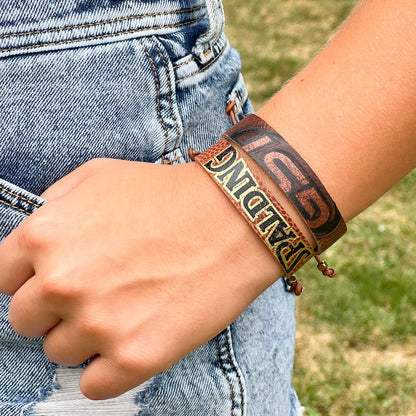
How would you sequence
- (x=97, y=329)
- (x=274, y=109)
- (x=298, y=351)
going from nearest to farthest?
(x=97, y=329) < (x=274, y=109) < (x=298, y=351)

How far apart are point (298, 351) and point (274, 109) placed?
95.5 inches

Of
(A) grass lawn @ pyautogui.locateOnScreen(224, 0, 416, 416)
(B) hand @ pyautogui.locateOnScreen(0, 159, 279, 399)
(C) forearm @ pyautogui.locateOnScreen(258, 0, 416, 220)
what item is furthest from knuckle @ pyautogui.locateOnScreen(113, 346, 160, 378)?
(A) grass lawn @ pyautogui.locateOnScreen(224, 0, 416, 416)

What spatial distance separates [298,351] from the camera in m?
3.14

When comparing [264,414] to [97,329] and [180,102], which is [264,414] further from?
[180,102]

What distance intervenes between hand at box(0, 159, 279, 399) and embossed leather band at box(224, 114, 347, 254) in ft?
0.32

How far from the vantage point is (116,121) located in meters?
1.03

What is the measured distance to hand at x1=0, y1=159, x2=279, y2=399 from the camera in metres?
0.87

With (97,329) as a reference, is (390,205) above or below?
below

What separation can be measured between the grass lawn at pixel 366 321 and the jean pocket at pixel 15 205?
232 centimetres

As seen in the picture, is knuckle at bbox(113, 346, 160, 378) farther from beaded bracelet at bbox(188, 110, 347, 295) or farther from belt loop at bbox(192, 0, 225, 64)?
belt loop at bbox(192, 0, 225, 64)

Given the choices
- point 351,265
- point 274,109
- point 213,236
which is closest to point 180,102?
point 274,109

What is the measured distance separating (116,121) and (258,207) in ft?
1.08

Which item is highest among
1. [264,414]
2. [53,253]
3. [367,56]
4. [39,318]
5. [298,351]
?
[367,56]

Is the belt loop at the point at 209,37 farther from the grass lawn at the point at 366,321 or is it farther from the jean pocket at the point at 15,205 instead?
the grass lawn at the point at 366,321
